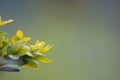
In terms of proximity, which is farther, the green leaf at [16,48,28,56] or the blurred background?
the blurred background

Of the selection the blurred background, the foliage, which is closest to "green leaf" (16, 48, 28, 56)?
the foliage

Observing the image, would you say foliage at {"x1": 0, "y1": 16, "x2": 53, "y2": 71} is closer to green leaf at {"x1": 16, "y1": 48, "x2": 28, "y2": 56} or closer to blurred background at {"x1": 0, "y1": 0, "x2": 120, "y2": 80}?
green leaf at {"x1": 16, "y1": 48, "x2": 28, "y2": 56}

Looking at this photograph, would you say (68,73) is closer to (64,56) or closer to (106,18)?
(64,56)

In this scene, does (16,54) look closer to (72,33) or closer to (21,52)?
(21,52)

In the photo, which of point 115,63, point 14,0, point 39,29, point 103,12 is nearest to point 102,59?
point 115,63

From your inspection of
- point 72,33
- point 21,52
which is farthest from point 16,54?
point 72,33

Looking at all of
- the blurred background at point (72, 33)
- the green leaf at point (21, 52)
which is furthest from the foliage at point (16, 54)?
the blurred background at point (72, 33)

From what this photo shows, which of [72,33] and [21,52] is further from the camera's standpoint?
[72,33]

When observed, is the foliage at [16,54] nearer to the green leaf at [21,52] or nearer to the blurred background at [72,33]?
the green leaf at [21,52]
